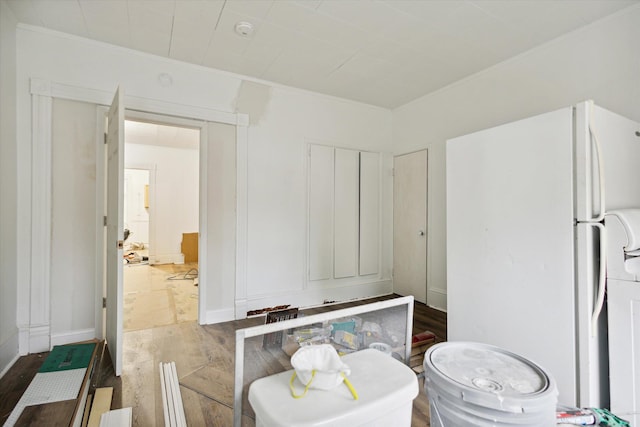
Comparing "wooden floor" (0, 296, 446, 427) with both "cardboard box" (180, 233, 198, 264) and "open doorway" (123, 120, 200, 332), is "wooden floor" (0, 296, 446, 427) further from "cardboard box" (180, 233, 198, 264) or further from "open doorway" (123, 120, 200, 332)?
"cardboard box" (180, 233, 198, 264)

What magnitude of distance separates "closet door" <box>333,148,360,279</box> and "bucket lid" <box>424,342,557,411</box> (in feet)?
8.57

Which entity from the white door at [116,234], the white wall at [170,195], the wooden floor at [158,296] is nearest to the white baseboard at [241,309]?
the wooden floor at [158,296]

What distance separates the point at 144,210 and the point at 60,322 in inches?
234

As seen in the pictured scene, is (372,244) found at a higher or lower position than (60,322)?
higher

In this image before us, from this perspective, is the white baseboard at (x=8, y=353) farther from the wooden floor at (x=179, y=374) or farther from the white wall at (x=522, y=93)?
the white wall at (x=522, y=93)

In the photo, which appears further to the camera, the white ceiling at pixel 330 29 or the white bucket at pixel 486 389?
the white ceiling at pixel 330 29

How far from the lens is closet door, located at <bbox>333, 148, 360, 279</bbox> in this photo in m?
3.76

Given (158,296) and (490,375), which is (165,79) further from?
(490,375)

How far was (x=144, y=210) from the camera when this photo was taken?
7762 mm

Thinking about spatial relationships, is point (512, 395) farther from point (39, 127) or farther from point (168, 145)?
point (168, 145)

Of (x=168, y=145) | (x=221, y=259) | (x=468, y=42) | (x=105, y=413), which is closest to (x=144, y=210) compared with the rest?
(x=168, y=145)

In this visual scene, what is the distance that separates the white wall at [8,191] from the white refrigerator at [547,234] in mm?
3144

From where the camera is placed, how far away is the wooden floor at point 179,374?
5.53 ft

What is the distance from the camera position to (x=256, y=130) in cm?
325
